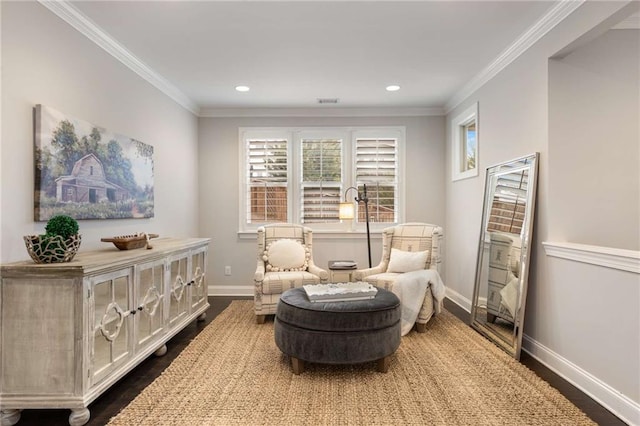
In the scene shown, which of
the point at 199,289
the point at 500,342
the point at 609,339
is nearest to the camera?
the point at 609,339

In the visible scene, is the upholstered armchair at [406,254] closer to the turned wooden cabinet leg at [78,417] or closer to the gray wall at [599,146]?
the gray wall at [599,146]

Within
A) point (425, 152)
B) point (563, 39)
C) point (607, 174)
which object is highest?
point (563, 39)

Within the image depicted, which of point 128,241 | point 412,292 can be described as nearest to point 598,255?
point 412,292

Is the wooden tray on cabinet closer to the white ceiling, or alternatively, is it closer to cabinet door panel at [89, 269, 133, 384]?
cabinet door panel at [89, 269, 133, 384]

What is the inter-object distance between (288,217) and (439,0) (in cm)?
335

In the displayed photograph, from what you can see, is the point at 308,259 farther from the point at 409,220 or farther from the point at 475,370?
the point at 475,370

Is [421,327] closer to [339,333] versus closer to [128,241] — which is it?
[339,333]

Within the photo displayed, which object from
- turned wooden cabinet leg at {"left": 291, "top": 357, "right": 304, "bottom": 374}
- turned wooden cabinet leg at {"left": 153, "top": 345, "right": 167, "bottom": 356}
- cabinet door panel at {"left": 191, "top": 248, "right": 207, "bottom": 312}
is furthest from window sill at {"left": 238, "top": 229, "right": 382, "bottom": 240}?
turned wooden cabinet leg at {"left": 291, "top": 357, "right": 304, "bottom": 374}

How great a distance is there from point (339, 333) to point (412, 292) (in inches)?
48.4

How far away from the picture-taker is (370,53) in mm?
3277

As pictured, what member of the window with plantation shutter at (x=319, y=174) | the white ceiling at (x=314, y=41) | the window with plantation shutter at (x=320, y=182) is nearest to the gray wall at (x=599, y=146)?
the white ceiling at (x=314, y=41)

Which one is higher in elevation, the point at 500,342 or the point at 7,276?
the point at 7,276

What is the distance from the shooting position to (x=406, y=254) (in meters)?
4.00

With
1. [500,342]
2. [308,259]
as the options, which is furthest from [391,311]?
[308,259]
